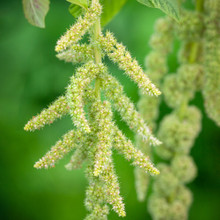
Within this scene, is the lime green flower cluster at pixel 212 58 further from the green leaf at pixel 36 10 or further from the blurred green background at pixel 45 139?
the blurred green background at pixel 45 139

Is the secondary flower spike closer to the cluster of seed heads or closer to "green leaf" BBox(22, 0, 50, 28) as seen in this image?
"green leaf" BBox(22, 0, 50, 28)

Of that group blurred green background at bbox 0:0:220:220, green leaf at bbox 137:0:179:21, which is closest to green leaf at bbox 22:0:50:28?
green leaf at bbox 137:0:179:21

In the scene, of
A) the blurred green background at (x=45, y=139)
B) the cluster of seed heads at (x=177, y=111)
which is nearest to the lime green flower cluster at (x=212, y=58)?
the cluster of seed heads at (x=177, y=111)

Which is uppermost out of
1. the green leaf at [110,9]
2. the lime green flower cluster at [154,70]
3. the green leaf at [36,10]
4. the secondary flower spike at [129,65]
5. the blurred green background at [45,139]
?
the green leaf at [36,10]

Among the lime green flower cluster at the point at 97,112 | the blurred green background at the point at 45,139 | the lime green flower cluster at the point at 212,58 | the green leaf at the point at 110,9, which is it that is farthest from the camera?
the blurred green background at the point at 45,139

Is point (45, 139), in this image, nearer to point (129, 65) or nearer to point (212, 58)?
point (212, 58)

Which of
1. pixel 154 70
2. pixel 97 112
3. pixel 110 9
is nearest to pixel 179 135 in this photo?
pixel 154 70

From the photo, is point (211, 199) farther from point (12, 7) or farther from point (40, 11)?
point (40, 11)
